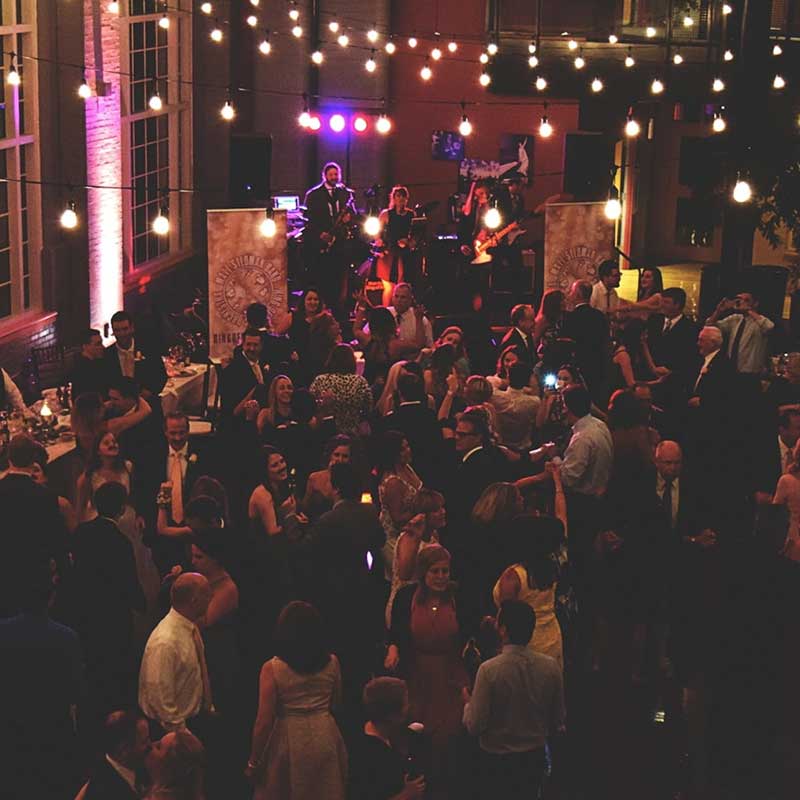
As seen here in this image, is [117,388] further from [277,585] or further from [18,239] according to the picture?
[18,239]

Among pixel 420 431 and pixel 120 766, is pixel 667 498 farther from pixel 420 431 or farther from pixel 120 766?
pixel 120 766

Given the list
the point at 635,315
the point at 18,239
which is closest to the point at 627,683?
the point at 635,315

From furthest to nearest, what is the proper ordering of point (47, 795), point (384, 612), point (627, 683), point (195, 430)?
A: point (195, 430) < point (627, 683) < point (384, 612) < point (47, 795)

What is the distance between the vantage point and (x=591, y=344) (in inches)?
450

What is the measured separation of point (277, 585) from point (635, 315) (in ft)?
17.8

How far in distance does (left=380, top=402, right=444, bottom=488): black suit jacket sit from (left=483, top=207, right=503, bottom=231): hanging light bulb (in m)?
6.75

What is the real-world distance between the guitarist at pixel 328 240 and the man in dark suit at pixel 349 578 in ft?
27.0

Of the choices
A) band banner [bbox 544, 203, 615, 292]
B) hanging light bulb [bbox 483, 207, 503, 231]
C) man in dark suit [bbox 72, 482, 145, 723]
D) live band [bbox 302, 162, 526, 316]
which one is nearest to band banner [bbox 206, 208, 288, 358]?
band banner [bbox 544, 203, 615, 292]

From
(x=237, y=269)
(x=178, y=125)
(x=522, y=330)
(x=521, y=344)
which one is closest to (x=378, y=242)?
(x=178, y=125)

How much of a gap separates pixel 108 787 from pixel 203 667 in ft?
3.44

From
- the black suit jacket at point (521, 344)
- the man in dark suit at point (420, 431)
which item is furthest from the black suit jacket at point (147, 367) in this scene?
the black suit jacket at point (521, 344)

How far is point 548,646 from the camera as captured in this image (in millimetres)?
6902

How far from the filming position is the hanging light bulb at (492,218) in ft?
51.5

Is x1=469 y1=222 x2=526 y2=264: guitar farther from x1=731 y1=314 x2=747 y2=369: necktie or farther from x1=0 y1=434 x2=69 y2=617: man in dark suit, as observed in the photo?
x1=0 y1=434 x2=69 y2=617: man in dark suit
